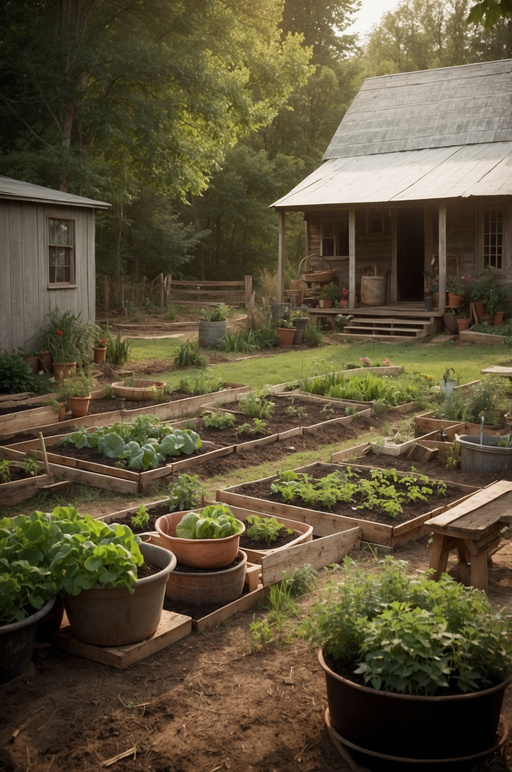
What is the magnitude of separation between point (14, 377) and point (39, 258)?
272 centimetres

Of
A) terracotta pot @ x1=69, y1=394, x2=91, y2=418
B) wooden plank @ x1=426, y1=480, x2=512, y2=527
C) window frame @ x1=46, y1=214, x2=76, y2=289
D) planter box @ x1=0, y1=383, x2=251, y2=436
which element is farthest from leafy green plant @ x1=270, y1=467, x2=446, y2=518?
window frame @ x1=46, y1=214, x2=76, y2=289

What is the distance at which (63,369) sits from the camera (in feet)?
39.9

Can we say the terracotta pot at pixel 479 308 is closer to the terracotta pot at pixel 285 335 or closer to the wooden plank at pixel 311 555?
the terracotta pot at pixel 285 335

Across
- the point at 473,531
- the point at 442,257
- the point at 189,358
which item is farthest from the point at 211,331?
the point at 473,531

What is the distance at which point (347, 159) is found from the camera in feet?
75.7

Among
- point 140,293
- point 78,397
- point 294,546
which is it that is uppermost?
point 140,293

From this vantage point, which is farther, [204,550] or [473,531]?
[204,550]

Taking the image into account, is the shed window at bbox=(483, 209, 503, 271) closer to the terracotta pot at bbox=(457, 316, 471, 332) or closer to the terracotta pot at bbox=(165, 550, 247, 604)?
the terracotta pot at bbox=(457, 316, 471, 332)

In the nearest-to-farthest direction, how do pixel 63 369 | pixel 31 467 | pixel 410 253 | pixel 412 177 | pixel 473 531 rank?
pixel 473 531
pixel 31 467
pixel 63 369
pixel 412 177
pixel 410 253

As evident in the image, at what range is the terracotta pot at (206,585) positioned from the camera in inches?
183

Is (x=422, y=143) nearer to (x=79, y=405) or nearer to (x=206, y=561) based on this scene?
(x=79, y=405)

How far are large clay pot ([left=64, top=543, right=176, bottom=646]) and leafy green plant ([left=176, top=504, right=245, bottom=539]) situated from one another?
23.8 inches

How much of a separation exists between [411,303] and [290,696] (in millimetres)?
18010

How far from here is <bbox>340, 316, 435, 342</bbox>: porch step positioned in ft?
59.5
